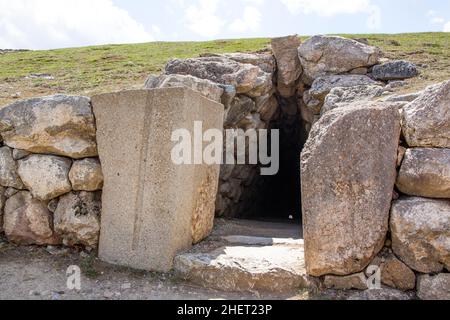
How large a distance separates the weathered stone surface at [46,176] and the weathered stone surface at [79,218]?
0.51ft

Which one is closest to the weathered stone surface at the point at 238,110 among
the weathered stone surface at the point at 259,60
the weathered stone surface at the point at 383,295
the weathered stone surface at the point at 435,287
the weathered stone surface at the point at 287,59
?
the weathered stone surface at the point at 259,60

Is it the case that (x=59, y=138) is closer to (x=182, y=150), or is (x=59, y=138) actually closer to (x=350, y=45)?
(x=182, y=150)

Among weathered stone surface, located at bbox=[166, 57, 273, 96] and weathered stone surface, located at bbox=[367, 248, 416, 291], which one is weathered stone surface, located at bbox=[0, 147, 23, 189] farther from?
weathered stone surface, located at bbox=[367, 248, 416, 291]

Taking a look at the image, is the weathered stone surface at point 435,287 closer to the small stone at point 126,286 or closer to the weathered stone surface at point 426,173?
the weathered stone surface at point 426,173

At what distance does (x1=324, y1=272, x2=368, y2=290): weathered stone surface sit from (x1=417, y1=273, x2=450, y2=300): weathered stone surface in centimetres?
52

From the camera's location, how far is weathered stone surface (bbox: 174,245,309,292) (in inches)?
173

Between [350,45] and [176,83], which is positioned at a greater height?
[350,45]

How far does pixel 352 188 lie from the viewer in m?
4.22

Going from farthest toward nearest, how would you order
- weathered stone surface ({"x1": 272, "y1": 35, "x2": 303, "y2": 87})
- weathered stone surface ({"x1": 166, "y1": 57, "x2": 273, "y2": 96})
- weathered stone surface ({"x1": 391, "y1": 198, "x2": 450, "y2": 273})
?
1. weathered stone surface ({"x1": 272, "y1": 35, "x2": 303, "y2": 87})
2. weathered stone surface ({"x1": 166, "y1": 57, "x2": 273, "y2": 96})
3. weathered stone surface ({"x1": 391, "y1": 198, "x2": 450, "y2": 273})

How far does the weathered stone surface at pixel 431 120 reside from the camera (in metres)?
4.08

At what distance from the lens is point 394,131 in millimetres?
4227

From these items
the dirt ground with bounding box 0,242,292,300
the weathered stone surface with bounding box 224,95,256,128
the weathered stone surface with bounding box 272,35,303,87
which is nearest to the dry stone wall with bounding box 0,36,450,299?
the dirt ground with bounding box 0,242,292,300

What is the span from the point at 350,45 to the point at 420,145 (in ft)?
21.0
